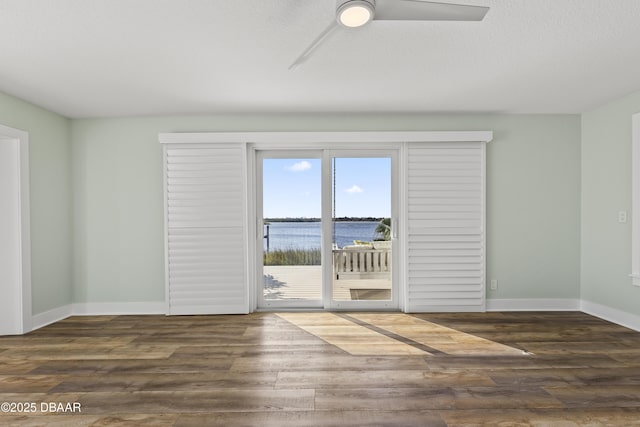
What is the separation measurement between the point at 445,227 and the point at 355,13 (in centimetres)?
299

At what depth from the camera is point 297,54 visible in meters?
2.77

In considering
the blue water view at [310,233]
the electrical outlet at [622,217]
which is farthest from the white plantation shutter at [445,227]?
the electrical outlet at [622,217]

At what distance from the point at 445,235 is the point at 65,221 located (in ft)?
14.6

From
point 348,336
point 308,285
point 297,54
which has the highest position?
point 297,54

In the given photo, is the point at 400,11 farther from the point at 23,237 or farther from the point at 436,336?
the point at 23,237

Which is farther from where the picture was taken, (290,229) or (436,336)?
(290,229)

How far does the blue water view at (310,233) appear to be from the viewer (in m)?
4.50

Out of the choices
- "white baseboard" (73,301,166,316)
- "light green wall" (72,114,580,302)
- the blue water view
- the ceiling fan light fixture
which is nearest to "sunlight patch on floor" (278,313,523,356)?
the blue water view

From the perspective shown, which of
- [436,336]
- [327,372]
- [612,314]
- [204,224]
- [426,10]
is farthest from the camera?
[204,224]

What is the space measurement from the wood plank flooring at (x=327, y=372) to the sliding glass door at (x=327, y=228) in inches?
20.7

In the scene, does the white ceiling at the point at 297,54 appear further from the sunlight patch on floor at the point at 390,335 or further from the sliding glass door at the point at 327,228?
the sunlight patch on floor at the point at 390,335

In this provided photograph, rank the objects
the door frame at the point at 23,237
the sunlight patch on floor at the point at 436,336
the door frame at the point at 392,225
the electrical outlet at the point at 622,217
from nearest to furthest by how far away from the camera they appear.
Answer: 1. the sunlight patch on floor at the point at 436,336
2. the door frame at the point at 23,237
3. the electrical outlet at the point at 622,217
4. the door frame at the point at 392,225

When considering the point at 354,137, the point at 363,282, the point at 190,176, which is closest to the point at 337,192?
the point at 354,137

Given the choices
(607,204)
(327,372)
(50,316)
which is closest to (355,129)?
(327,372)
